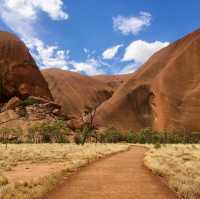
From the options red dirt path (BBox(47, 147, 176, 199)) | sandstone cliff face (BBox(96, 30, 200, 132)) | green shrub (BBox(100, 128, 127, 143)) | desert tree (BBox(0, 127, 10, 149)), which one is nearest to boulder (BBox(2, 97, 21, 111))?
desert tree (BBox(0, 127, 10, 149))

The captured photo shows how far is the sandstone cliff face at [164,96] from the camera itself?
10500cm

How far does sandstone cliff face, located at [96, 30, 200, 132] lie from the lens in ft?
344

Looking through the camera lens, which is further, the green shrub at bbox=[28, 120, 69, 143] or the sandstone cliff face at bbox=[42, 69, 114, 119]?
the sandstone cliff face at bbox=[42, 69, 114, 119]

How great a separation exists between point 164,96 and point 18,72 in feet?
152

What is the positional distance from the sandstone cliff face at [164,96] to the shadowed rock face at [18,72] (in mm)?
23702

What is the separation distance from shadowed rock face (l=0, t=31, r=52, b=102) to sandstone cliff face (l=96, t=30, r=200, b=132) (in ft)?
77.8

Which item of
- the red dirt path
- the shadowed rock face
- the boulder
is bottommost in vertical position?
the red dirt path

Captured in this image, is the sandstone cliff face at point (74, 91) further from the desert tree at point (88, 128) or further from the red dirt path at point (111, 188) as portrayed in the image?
the red dirt path at point (111, 188)

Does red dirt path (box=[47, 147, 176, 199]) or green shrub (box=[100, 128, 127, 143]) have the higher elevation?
green shrub (box=[100, 128, 127, 143])

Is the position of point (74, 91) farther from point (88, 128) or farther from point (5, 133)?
point (88, 128)

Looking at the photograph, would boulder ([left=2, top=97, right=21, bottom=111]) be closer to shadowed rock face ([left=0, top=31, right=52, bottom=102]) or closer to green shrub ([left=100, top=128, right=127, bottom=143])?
shadowed rock face ([left=0, top=31, right=52, bottom=102])

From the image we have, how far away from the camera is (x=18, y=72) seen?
10606 cm

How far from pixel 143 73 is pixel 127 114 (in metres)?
18.2

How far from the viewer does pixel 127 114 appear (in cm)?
11738
